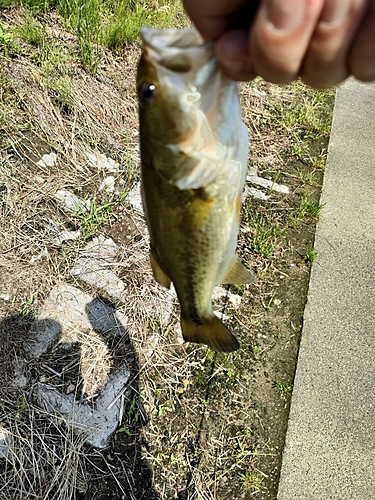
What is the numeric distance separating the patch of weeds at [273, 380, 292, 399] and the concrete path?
0.05 m

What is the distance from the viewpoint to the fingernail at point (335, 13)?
2.71 feet

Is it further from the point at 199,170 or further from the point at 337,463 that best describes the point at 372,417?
the point at 199,170

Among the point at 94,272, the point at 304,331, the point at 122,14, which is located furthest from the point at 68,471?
the point at 122,14

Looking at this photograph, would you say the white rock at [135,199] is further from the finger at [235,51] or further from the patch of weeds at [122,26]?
the finger at [235,51]

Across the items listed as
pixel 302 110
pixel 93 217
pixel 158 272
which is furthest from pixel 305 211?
pixel 158 272

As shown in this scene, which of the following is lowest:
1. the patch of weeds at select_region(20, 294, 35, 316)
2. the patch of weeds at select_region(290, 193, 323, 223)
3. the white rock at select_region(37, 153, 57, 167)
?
the patch of weeds at select_region(290, 193, 323, 223)

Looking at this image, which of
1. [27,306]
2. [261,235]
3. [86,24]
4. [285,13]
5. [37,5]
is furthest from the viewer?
[37,5]

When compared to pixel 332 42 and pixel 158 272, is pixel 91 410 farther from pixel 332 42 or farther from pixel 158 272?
pixel 332 42

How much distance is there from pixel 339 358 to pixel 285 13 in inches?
88.4

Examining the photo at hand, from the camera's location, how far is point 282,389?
2.56 m

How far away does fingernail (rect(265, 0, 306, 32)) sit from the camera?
32.1 inches

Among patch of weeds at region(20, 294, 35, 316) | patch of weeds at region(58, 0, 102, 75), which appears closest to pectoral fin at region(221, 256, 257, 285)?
patch of weeds at region(20, 294, 35, 316)

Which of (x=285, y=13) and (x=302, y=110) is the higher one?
(x=285, y=13)

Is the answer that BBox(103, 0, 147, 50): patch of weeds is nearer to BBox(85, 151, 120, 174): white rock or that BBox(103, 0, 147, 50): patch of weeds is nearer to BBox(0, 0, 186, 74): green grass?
BBox(0, 0, 186, 74): green grass
